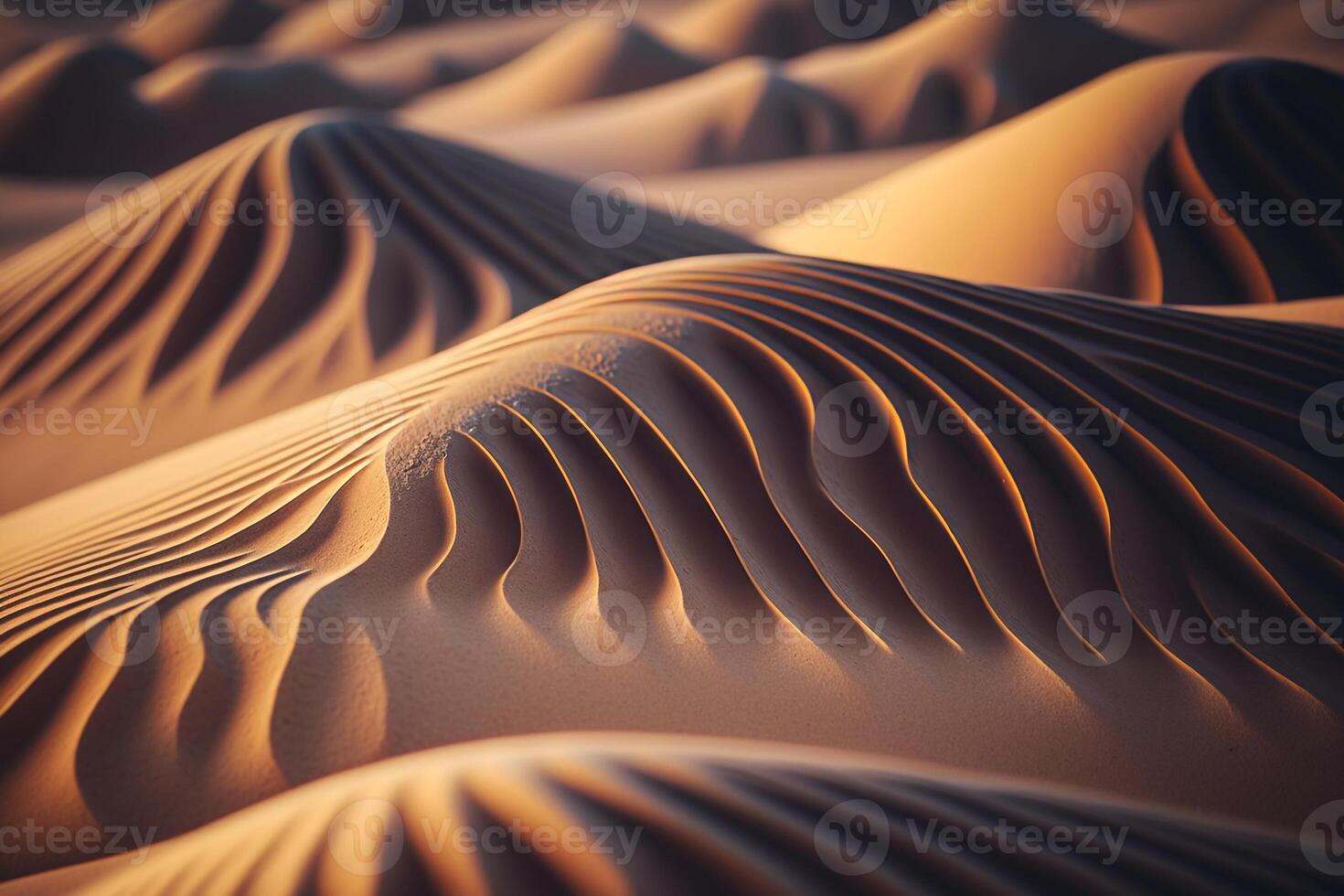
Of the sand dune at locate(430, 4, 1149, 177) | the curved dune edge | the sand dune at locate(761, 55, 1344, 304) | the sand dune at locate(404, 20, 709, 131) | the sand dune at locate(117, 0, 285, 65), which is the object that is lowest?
the curved dune edge

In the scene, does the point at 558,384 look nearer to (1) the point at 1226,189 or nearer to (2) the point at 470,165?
(2) the point at 470,165

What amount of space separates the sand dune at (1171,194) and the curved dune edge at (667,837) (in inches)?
174

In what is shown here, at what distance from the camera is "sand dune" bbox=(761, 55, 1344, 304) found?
538 cm

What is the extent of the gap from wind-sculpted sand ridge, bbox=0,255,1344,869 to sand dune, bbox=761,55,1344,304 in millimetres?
2315

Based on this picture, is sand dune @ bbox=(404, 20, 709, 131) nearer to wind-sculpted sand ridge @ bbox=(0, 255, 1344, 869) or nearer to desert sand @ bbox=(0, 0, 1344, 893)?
desert sand @ bbox=(0, 0, 1344, 893)

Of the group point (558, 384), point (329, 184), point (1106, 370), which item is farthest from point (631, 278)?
point (329, 184)

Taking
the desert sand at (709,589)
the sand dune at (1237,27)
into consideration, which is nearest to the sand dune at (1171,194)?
the desert sand at (709,589)

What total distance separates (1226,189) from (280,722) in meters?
5.52

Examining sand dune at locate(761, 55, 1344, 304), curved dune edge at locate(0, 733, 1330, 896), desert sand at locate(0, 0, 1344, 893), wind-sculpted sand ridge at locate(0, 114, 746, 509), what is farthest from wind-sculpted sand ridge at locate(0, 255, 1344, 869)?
sand dune at locate(761, 55, 1344, 304)

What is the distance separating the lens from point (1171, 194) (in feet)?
18.2

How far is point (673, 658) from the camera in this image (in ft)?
7.71

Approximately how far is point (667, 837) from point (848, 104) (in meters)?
12.7

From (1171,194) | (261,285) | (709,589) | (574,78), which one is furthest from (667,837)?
(574,78)

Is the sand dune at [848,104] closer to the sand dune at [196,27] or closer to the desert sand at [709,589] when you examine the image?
the desert sand at [709,589]
